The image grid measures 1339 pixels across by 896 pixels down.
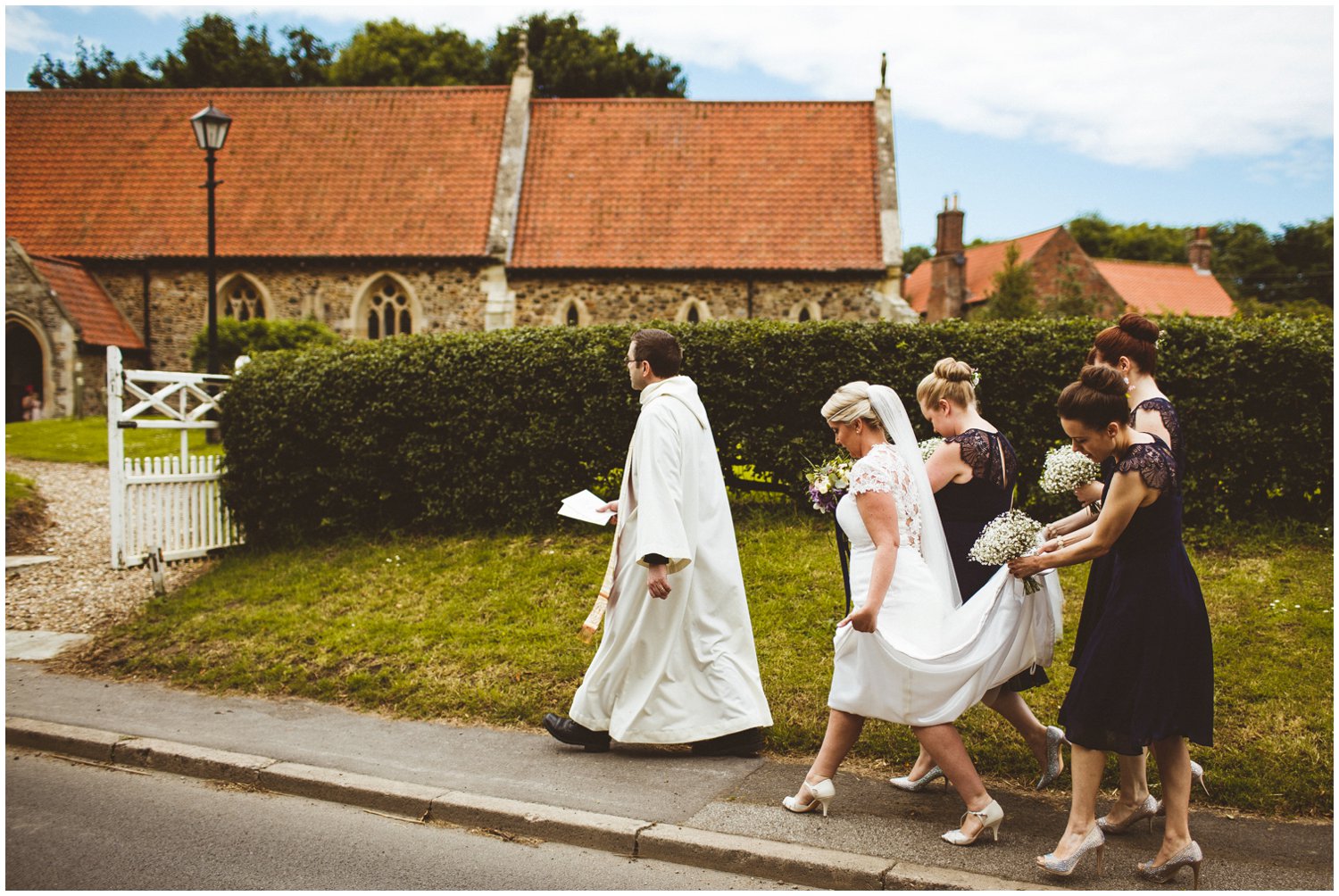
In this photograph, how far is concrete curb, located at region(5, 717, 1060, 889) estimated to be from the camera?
4.11m

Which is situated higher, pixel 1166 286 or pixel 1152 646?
pixel 1166 286

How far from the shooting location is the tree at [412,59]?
39.6 m

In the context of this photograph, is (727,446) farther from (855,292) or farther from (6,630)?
(855,292)

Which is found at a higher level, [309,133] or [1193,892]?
[309,133]

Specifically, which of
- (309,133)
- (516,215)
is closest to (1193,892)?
(516,215)

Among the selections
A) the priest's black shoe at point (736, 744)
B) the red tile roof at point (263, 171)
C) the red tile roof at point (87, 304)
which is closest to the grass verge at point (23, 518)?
the priest's black shoe at point (736, 744)

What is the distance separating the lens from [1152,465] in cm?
380

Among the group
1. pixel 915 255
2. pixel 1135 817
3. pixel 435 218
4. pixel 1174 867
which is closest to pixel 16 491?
pixel 435 218

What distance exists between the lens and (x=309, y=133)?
25.7 metres

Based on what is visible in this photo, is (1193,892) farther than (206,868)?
No

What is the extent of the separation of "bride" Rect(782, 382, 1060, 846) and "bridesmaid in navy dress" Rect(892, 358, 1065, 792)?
0.79 feet

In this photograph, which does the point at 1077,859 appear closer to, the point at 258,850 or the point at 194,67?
the point at 258,850

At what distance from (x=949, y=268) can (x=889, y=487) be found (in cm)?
4870

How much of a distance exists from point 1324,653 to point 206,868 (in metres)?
6.57
